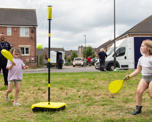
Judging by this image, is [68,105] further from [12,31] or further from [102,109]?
[12,31]

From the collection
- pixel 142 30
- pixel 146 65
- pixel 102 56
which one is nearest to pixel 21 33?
pixel 102 56

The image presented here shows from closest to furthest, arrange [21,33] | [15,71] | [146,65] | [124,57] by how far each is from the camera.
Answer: [146,65], [15,71], [124,57], [21,33]

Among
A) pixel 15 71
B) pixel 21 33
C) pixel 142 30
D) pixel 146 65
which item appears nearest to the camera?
pixel 146 65

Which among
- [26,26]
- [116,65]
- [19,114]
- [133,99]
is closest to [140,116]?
[133,99]

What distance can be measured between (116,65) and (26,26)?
21.6 m

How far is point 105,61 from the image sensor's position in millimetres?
18703

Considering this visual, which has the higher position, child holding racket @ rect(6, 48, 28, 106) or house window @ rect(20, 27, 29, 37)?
house window @ rect(20, 27, 29, 37)

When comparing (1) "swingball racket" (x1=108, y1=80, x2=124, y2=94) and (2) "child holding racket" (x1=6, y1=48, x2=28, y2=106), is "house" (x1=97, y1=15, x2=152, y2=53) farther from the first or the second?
(1) "swingball racket" (x1=108, y1=80, x2=124, y2=94)

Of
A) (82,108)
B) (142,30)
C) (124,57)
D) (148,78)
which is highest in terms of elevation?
(142,30)

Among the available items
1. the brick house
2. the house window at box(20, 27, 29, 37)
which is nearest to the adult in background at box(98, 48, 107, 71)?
the brick house

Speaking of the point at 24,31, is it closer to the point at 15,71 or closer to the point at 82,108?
the point at 15,71

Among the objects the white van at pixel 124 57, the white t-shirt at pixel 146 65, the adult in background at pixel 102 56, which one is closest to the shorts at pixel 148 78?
the white t-shirt at pixel 146 65

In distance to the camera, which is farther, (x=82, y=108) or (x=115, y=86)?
(x=82, y=108)

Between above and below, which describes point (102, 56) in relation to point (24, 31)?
below
